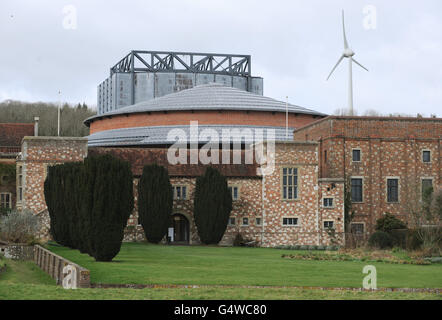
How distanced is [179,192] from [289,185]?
717 cm

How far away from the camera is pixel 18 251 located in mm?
32844

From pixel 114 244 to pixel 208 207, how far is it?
16.2m

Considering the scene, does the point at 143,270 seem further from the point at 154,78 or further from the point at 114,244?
the point at 154,78

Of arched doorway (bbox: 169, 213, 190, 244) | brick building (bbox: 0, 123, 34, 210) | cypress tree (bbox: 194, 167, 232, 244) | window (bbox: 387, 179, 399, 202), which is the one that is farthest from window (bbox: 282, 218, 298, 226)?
brick building (bbox: 0, 123, 34, 210)

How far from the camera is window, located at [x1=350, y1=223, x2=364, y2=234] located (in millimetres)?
50897

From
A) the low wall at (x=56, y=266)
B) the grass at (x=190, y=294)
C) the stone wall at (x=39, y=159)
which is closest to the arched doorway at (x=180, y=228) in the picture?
the stone wall at (x=39, y=159)

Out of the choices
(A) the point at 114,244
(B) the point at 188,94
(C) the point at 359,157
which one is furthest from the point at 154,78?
(A) the point at 114,244

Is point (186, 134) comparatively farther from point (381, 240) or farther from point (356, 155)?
point (381, 240)

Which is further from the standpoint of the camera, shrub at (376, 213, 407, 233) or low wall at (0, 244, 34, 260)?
shrub at (376, 213, 407, 233)

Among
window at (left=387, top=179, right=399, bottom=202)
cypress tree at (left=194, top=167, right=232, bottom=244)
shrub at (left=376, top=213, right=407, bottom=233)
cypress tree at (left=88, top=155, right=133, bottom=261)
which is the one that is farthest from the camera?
window at (left=387, top=179, right=399, bottom=202)

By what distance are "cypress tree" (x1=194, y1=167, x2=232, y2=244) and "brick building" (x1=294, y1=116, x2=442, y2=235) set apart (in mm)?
9441

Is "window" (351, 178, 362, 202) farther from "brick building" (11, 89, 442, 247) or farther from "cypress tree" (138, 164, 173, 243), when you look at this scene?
"cypress tree" (138, 164, 173, 243)

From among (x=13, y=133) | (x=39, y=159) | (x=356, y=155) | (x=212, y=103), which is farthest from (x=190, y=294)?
(x=212, y=103)
